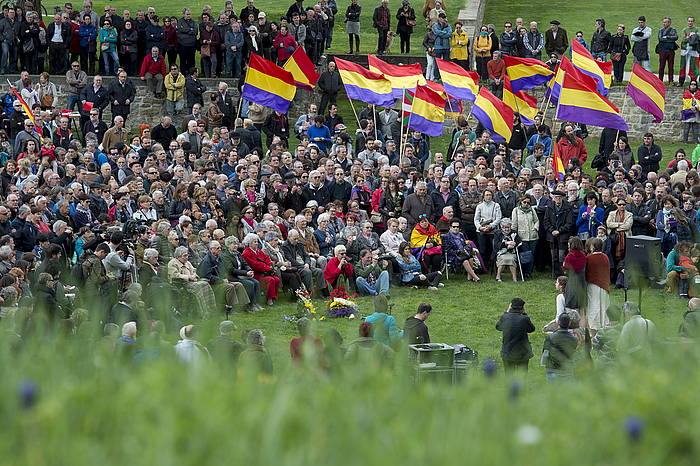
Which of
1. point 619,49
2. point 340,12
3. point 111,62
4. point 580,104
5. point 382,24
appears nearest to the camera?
point 580,104

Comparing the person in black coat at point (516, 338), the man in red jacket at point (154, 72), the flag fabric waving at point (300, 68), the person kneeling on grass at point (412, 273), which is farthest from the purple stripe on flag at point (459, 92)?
the person in black coat at point (516, 338)

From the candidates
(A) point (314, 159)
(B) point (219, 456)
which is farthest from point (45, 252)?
(B) point (219, 456)

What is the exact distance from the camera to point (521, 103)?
1034 inches

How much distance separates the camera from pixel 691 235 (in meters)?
19.8

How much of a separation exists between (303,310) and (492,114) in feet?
27.1

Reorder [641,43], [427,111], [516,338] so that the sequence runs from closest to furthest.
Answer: [516,338]
[427,111]
[641,43]

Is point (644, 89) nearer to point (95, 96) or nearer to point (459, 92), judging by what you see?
point (459, 92)

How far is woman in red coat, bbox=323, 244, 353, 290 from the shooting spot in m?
19.3

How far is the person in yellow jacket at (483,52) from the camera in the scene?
104ft

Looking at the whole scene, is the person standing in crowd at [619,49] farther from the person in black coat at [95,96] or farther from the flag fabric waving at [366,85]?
the person in black coat at [95,96]

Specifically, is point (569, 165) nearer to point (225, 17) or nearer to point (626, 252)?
point (626, 252)

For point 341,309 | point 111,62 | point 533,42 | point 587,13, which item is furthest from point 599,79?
point 587,13

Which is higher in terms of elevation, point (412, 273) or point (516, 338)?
point (516, 338)

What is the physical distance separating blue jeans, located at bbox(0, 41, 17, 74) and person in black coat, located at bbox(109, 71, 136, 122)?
11.1ft
